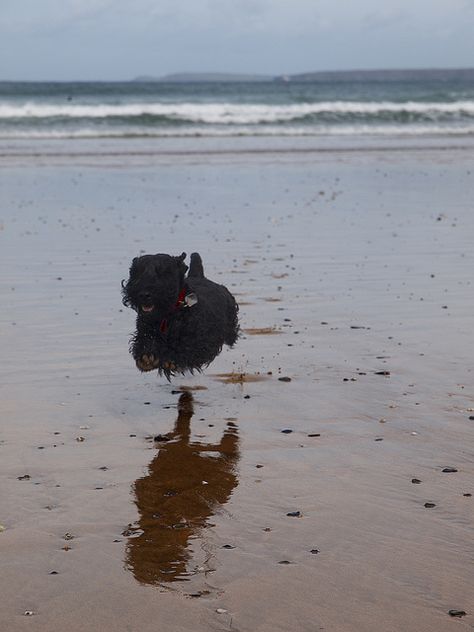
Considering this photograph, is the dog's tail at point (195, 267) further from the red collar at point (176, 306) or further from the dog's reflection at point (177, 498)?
the dog's reflection at point (177, 498)

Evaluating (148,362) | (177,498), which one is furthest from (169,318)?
(177,498)

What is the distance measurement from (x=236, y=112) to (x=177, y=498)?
1902 inches

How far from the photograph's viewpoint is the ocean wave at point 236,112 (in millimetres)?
47875

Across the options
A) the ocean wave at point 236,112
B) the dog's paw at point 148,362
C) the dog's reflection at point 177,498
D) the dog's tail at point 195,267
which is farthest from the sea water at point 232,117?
the dog's reflection at point 177,498

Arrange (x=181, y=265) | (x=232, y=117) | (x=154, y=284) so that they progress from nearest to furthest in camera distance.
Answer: (x=154, y=284)
(x=181, y=265)
(x=232, y=117)

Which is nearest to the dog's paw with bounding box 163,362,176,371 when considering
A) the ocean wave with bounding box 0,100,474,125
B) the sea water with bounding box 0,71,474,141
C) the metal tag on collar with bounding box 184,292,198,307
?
the metal tag on collar with bounding box 184,292,198,307

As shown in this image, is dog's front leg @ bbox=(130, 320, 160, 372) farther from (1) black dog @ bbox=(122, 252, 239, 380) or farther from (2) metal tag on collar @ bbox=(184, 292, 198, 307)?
(2) metal tag on collar @ bbox=(184, 292, 198, 307)

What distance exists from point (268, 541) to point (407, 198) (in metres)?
15.6

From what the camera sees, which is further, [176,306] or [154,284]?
[176,306]

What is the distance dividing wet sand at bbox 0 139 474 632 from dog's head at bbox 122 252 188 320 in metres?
0.74

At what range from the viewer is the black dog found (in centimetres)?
718

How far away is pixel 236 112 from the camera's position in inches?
2071

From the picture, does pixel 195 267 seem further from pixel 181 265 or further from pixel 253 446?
pixel 253 446

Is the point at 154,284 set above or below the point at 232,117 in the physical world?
below
